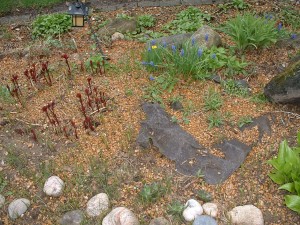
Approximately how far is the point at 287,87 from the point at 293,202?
46.4 inches

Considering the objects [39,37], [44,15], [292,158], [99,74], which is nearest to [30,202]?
[99,74]

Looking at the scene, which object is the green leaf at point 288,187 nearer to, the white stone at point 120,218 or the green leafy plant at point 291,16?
the white stone at point 120,218

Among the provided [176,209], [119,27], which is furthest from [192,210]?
[119,27]

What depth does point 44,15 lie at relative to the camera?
5508mm

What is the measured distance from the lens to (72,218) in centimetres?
313

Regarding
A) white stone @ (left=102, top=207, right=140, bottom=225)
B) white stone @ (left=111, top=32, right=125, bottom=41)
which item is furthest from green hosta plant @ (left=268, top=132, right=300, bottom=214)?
white stone @ (left=111, top=32, right=125, bottom=41)

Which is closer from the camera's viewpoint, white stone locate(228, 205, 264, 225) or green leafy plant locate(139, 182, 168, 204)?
white stone locate(228, 205, 264, 225)

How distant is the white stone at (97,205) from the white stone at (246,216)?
0.96 meters

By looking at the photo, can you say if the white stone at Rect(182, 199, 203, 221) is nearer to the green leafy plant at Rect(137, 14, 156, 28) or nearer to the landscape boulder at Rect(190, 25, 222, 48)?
the landscape boulder at Rect(190, 25, 222, 48)

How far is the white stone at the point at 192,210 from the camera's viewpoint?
3.06 meters

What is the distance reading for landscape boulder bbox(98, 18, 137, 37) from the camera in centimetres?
516

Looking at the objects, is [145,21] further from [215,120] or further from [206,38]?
[215,120]

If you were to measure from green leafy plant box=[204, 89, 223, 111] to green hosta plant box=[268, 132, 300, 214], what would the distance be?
855 mm

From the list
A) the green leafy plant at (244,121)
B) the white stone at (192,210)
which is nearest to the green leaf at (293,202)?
the white stone at (192,210)
